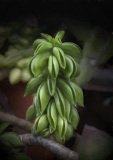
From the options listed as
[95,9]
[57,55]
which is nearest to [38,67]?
[57,55]

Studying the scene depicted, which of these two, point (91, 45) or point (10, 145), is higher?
point (91, 45)

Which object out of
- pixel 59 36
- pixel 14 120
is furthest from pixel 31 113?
pixel 59 36

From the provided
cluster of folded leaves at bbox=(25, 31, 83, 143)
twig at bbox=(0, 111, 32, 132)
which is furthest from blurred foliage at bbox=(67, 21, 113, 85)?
twig at bbox=(0, 111, 32, 132)

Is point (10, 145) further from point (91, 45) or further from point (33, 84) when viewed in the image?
point (91, 45)

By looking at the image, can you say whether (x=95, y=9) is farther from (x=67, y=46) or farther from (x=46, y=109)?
(x=46, y=109)

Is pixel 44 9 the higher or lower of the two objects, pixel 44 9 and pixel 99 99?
the higher

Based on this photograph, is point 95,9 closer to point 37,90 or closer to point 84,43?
point 84,43

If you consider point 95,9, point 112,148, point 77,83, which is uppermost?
point 95,9
